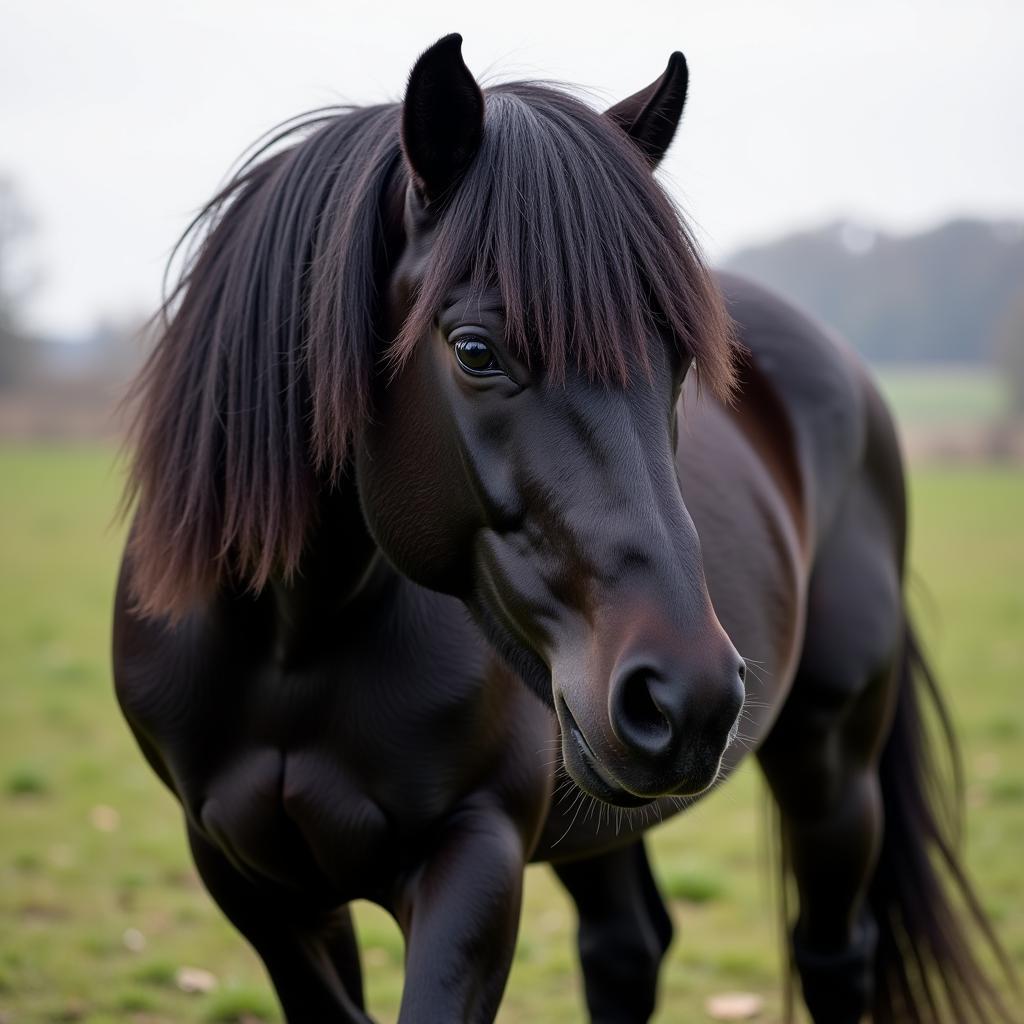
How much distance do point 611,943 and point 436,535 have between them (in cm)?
178

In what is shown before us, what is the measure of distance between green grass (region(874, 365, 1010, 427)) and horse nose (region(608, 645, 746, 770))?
28777 millimetres

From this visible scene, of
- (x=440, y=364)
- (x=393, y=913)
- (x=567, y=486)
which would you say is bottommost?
(x=393, y=913)

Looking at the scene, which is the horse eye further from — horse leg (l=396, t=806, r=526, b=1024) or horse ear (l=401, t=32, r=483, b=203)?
horse leg (l=396, t=806, r=526, b=1024)

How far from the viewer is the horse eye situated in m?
1.64

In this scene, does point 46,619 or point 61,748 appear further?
point 46,619

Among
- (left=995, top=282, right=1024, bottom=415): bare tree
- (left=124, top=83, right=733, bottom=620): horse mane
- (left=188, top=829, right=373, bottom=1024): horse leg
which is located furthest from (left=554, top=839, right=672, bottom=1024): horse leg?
(left=995, top=282, right=1024, bottom=415): bare tree

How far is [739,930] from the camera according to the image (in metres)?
4.55

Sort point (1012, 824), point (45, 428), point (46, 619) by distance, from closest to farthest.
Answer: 1. point (1012, 824)
2. point (46, 619)
3. point (45, 428)

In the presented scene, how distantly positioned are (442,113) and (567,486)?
0.55 metres

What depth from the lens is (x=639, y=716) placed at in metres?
1.49

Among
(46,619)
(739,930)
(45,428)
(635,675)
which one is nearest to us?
(635,675)

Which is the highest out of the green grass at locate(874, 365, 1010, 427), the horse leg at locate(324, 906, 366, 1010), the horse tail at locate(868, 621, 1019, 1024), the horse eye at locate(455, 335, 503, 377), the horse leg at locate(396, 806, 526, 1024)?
the horse eye at locate(455, 335, 503, 377)

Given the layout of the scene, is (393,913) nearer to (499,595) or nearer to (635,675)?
(499,595)

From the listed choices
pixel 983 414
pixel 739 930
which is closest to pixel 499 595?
pixel 739 930
